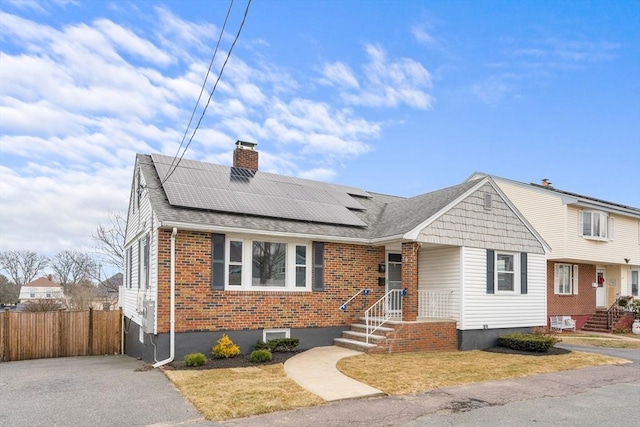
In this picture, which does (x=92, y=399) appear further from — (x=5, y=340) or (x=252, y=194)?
(x=5, y=340)

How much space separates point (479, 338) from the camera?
14.3 m

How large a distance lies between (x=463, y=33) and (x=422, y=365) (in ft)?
36.4

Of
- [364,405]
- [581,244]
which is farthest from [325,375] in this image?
[581,244]

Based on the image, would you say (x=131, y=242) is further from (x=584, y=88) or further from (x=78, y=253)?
(x=78, y=253)

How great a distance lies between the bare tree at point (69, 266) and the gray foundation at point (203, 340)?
40194mm

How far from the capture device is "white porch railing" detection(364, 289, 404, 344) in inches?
534

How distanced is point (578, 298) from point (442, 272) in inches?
496

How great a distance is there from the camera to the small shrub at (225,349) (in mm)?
11539

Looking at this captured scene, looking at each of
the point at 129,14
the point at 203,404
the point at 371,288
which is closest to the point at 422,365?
the point at 371,288

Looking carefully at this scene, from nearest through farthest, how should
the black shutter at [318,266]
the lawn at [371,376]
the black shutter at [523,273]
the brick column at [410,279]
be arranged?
the lawn at [371,376] < the brick column at [410,279] < the black shutter at [318,266] < the black shutter at [523,273]

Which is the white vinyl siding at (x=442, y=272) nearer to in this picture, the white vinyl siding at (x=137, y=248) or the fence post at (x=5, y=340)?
the white vinyl siding at (x=137, y=248)

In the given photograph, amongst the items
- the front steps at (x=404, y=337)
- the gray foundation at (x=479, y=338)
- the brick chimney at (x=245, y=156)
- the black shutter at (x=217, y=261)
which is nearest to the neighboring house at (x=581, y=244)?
the gray foundation at (x=479, y=338)

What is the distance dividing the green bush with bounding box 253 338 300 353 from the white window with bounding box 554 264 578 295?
16.0 metres

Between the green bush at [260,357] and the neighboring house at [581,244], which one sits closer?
the green bush at [260,357]
